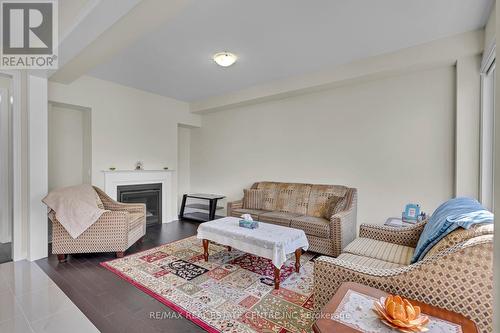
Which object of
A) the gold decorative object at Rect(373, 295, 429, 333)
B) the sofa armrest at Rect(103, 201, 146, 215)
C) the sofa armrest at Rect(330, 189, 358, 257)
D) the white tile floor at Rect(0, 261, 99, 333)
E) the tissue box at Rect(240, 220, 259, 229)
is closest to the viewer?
the gold decorative object at Rect(373, 295, 429, 333)

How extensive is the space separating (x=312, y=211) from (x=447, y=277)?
105 inches

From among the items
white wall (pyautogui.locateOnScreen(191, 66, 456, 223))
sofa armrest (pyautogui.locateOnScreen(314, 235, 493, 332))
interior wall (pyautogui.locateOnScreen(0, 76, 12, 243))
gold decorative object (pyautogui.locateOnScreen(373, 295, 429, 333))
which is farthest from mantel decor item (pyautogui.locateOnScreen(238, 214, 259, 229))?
interior wall (pyautogui.locateOnScreen(0, 76, 12, 243))

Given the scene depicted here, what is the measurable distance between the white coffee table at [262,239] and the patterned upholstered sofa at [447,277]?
2.47 feet

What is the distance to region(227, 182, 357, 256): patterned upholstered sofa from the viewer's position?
328cm

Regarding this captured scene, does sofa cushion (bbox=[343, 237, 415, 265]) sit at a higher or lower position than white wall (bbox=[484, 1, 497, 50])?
lower

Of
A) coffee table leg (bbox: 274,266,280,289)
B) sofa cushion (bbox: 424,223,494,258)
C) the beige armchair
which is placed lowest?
coffee table leg (bbox: 274,266,280,289)

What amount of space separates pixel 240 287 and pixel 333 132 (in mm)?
2817

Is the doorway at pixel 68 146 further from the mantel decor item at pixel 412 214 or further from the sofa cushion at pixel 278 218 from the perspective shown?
the mantel decor item at pixel 412 214

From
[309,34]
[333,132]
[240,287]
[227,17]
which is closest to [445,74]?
[333,132]

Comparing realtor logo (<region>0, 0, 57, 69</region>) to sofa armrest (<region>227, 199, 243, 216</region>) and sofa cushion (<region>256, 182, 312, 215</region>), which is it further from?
sofa cushion (<region>256, 182, 312, 215</region>)

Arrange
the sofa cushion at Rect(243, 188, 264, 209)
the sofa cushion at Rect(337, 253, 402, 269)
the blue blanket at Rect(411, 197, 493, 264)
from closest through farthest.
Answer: the blue blanket at Rect(411, 197, 493, 264) → the sofa cushion at Rect(337, 253, 402, 269) → the sofa cushion at Rect(243, 188, 264, 209)

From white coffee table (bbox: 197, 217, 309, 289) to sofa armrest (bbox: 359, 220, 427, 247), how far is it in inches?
27.7

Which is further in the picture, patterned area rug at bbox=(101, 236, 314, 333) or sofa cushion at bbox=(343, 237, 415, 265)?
sofa cushion at bbox=(343, 237, 415, 265)

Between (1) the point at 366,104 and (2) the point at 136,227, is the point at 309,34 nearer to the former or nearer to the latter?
(1) the point at 366,104
